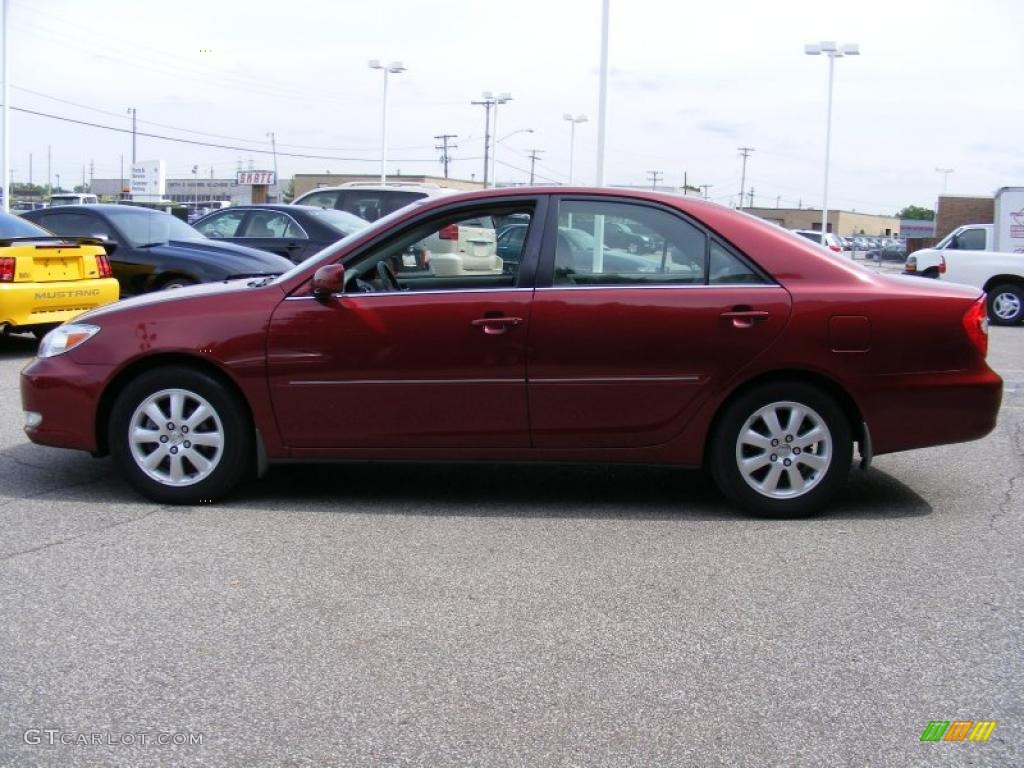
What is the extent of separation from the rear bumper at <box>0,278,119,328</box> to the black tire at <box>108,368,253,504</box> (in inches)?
193

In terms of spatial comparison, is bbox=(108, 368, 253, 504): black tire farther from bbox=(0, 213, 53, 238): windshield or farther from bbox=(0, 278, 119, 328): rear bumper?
bbox=(0, 213, 53, 238): windshield

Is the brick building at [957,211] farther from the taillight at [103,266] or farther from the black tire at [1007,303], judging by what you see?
the taillight at [103,266]

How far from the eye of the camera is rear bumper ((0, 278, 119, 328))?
1016cm

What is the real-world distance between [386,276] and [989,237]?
2055 centimetres

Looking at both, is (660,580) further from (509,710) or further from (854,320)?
(854,320)

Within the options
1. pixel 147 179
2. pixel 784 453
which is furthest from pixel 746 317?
pixel 147 179

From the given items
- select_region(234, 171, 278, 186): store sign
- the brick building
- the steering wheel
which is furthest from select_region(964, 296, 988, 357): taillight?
select_region(234, 171, 278, 186): store sign

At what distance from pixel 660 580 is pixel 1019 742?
1646 mm

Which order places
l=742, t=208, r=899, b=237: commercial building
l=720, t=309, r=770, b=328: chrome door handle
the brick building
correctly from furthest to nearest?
l=742, t=208, r=899, b=237: commercial building
the brick building
l=720, t=309, r=770, b=328: chrome door handle

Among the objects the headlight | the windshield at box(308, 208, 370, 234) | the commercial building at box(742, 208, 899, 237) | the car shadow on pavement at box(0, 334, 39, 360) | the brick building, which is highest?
the commercial building at box(742, 208, 899, 237)

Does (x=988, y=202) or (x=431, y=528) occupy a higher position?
(x=988, y=202)

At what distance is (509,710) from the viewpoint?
3.38 metres

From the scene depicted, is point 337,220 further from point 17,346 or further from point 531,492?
point 531,492

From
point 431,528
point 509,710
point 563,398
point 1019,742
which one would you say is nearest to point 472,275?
point 563,398
